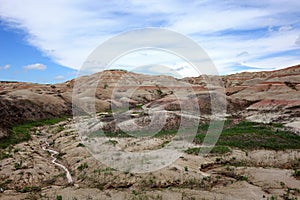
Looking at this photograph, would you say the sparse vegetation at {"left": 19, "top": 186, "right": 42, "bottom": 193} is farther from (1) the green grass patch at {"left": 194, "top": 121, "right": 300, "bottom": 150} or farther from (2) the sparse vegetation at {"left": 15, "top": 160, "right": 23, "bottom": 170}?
(1) the green grass patch at {"left": 194, "top": 121, "right": 300, "bottom": 150}

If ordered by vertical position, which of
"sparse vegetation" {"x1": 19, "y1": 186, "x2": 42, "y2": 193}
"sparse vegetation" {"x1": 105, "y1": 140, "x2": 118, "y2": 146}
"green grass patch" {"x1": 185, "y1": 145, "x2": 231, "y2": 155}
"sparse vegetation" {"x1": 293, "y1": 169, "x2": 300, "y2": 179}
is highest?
"sparse vegetation" {"x1": 105, "y1": 140, "x2": 118, "y2": 146}

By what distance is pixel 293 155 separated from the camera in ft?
66.9

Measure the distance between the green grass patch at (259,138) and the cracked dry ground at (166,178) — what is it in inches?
57.4

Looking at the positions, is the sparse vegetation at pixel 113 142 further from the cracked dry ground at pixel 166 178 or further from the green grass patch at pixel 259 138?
the green grass patch at pixel 259 138

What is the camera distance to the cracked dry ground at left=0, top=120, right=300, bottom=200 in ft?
47.6

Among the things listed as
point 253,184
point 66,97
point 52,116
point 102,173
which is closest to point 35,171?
point 102,173

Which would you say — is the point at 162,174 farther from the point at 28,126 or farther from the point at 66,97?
the point at 66,97

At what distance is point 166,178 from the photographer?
16.3 meters

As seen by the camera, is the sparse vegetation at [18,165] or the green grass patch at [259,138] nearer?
the sparse vegetation at [18,165]

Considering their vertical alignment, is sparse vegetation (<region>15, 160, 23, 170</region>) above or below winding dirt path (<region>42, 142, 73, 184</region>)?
above

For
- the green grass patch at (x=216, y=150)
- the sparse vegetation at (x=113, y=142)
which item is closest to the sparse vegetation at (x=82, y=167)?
the sparse vegetation at (x=113, y=142)

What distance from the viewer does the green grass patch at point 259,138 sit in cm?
2314

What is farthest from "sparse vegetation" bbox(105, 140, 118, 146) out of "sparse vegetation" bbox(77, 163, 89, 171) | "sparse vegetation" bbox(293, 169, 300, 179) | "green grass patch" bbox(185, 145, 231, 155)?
"sparse vegetation" bbox(293, 169, 300, 179)

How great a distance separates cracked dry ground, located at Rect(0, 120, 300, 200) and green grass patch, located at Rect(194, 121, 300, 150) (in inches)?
57.4
